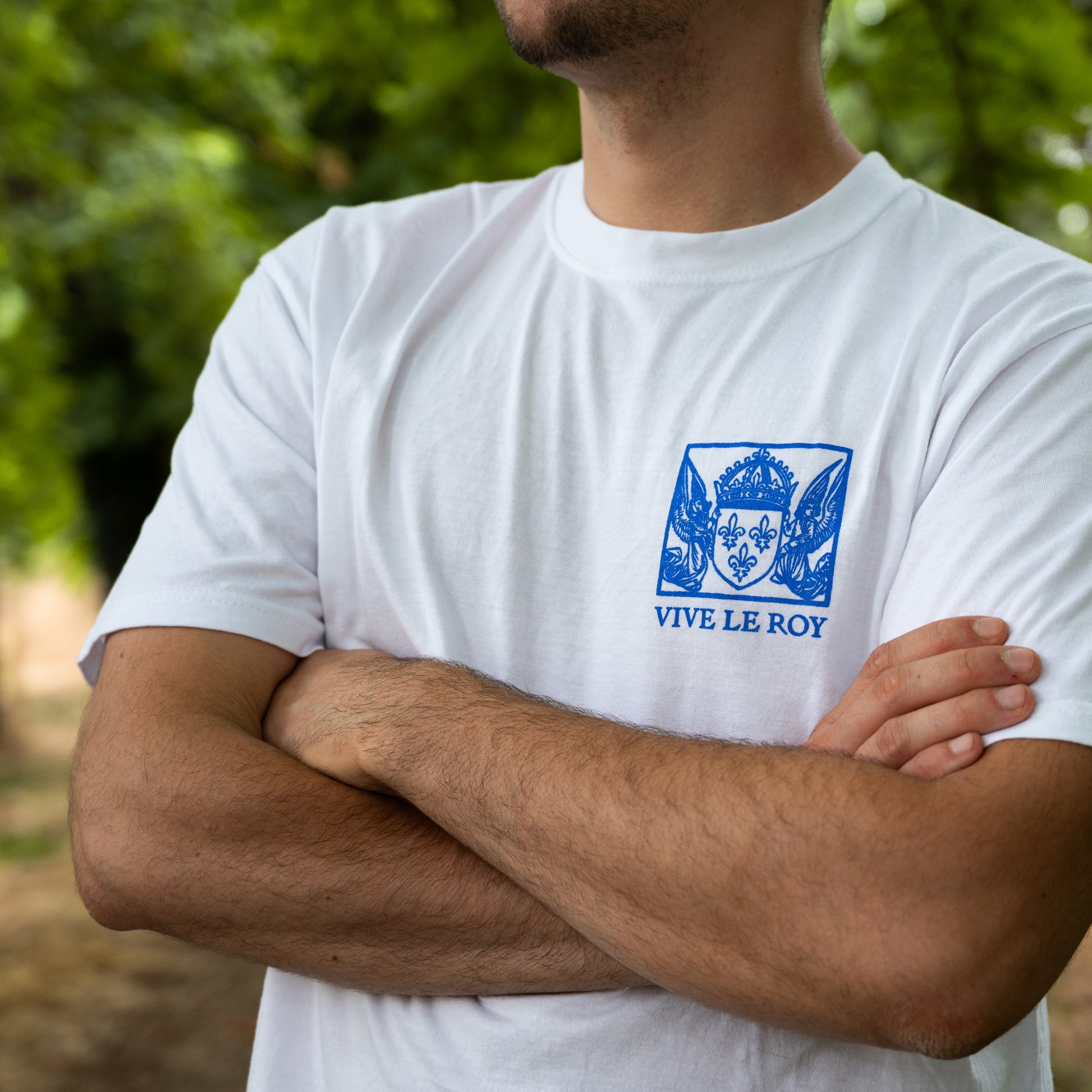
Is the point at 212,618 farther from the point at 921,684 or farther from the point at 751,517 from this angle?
the point at 921,684

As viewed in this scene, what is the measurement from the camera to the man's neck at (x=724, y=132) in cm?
171

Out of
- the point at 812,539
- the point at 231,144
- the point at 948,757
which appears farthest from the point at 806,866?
the point at 231,144

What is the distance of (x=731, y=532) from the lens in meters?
1.50

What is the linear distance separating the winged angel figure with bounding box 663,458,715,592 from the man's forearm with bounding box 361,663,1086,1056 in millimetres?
241

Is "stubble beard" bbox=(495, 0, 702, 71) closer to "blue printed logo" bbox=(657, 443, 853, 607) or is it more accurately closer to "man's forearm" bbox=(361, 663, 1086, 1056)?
"blue printed logo" bbox=(657, 443, 853, 607)

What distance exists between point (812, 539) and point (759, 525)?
0.23ft

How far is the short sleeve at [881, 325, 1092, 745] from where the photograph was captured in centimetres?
126

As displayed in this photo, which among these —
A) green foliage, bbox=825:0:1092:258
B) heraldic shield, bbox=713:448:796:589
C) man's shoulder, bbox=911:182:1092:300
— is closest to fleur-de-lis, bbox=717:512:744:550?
heraldic shield, bbox=713:448:796:589

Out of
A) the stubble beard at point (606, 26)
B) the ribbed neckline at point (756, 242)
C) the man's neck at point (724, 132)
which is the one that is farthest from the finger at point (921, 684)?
the stubble beard at point (606, 26)

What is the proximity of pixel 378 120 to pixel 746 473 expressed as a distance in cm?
833

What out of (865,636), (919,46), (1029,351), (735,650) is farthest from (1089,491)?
(919,46)

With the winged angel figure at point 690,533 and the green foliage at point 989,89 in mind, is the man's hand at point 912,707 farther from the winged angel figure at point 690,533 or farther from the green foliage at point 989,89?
the green foliage at point 989,89

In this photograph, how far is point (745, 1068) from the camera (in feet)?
4.61

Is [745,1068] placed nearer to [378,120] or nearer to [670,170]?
[670,170]
